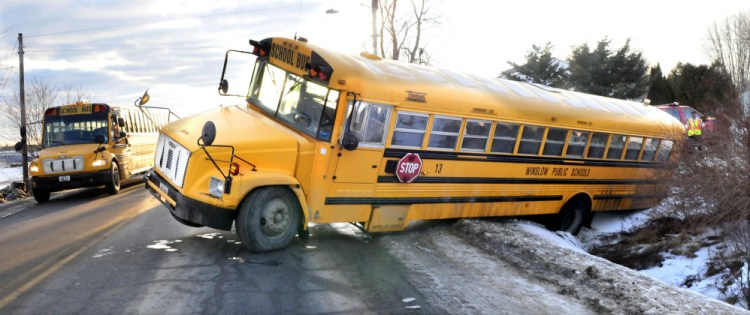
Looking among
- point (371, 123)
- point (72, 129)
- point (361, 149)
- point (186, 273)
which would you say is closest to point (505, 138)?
point (371, 123)

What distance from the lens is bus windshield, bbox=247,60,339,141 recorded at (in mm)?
7234

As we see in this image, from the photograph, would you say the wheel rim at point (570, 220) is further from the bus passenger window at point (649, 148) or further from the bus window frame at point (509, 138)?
the bus window frame at point (509, 138)

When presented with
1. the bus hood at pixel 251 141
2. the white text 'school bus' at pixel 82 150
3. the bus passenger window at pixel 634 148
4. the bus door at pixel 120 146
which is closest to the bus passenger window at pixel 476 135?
the bus hood at pixel 251 141

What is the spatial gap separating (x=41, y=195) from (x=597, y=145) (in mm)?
13303

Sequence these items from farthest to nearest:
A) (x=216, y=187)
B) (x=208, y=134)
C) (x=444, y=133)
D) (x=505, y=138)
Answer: (x=505, y=138)
(x=444, y=133)
(x=216, y=187)
(x=208, y=134)

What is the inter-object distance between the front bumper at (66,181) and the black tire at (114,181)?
0.40 m

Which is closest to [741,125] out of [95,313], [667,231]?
[667,231]

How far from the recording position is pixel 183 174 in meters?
7.00

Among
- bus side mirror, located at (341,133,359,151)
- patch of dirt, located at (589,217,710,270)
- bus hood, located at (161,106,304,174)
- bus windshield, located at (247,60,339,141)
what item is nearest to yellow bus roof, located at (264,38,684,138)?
bus windshield, located at (247,60,339,141)

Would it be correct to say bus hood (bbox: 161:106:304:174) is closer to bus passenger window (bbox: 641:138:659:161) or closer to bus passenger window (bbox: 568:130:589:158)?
bus passenger window (bbox: 568:130:589:158)

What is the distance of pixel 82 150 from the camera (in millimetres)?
14609

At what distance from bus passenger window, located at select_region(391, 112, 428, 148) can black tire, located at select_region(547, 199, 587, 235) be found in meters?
4.22

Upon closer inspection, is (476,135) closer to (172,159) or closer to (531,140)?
(531,140)

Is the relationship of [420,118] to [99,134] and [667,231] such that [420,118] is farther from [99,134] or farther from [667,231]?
[99,134]
